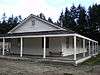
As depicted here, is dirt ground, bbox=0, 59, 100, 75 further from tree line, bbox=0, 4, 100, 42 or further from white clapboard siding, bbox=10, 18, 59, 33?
tree line, bbox=0, 4, 100, 42

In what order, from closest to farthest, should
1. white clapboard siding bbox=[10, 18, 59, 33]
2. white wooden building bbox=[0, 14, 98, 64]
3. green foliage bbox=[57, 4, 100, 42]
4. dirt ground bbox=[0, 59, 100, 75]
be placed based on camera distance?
1. dirt ground bbox=[0, 59, 100, 75]
2. white wooden building bbox=[0, 14, 98, 64]
3. white clapboard siding bbox=[10, 18, 59, 33]
4. green foliage bbox=[57, 4, 100, 42]

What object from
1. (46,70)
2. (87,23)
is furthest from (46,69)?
(87,23)

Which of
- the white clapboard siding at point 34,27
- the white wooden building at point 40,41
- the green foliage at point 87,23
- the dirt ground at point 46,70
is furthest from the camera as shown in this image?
the green foliage at point 87,23

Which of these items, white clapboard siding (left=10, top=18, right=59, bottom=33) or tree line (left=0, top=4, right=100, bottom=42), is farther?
tree line (left=0, top=4, right=100, bottom=42)

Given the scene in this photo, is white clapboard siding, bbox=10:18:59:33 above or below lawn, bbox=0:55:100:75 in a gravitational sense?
above

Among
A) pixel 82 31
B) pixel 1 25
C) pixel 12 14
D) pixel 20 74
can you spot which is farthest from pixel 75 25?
pixel 20 74

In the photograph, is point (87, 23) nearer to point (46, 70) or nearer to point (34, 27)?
point (34, 27)

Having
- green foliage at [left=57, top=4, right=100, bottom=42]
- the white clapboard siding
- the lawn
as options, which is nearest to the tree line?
green foliage at [left=57, top=4, right=100, bottom=42]

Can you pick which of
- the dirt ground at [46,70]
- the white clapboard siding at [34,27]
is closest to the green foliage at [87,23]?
the white clapboard siding at [34,27]

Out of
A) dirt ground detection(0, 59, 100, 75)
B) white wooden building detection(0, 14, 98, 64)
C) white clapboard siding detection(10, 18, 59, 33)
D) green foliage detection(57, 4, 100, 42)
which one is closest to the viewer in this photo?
dirt ground detection(0, 59, 100, 75)

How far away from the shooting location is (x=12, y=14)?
82.0 meters

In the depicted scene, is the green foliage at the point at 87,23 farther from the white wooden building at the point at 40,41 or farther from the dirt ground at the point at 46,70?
the dirt ground at the point at 46,70

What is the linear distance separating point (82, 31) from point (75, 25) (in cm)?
654

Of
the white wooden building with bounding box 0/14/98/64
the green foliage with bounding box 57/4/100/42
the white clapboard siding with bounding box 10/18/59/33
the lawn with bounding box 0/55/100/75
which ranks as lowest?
the lawn with bounding box 0/55/100/75
